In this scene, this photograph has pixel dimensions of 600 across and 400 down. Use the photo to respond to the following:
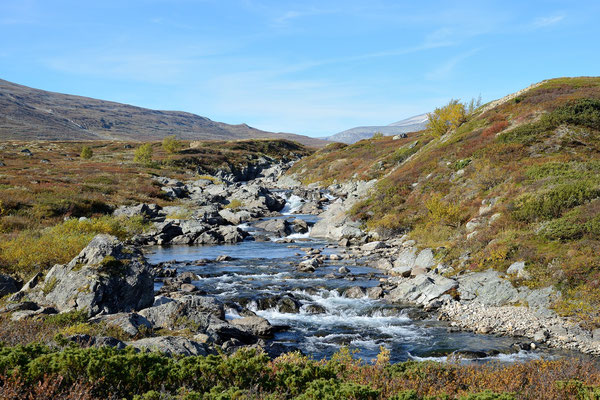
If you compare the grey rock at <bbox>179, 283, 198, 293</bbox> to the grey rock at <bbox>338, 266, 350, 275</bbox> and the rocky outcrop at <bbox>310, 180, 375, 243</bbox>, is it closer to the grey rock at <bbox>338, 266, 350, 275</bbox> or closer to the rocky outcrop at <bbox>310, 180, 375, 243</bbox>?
the grey rock at <bbox>338, 266, 350, 275</bbox>

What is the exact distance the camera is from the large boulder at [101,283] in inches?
560

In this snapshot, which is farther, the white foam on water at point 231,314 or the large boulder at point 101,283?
the white foam on water at point 231,314

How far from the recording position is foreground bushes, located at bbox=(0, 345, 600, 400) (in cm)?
665

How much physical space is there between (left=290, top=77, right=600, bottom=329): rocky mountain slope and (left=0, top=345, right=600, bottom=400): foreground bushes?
30.5 ft

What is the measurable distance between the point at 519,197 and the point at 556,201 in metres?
2.56

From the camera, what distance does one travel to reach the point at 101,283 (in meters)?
14.6

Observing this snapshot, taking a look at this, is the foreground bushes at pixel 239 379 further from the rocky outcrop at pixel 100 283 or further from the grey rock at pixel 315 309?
the grey rock at pixel 315 309

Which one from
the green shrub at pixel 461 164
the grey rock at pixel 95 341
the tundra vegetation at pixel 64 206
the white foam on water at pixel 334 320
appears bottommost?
the white foam on water at pixel 334 320

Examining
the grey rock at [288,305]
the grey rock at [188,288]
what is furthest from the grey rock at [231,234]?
the grey rock at [288,305]

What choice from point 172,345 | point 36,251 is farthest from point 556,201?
point 36,251

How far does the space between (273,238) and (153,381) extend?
111ft

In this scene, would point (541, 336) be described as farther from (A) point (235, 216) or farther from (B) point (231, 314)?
(A) point (235, 216)

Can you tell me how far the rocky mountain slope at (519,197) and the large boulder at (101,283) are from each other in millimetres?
16627

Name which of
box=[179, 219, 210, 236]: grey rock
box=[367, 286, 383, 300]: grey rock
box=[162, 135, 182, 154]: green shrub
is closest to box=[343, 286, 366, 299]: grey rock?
box=[367, 286, 383, 300]: grey rock
